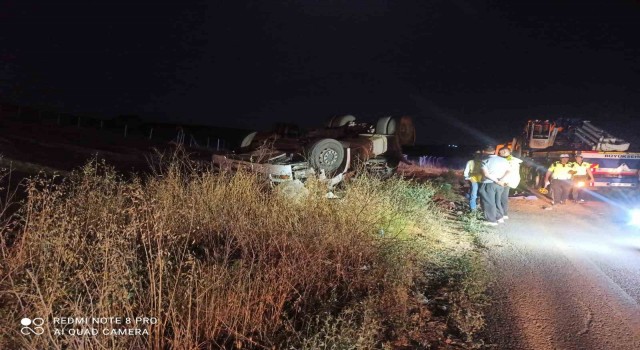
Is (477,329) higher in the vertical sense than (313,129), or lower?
lower

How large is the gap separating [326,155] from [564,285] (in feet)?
19.4

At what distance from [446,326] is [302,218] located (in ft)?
6.62

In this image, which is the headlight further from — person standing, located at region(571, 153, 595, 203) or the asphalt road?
person standing, located at region(571, 153, 595, 203)

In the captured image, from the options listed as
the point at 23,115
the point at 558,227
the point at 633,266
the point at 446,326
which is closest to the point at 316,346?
the point at 446,326

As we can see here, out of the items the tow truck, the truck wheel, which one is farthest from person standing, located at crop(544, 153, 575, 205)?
the truck wheel

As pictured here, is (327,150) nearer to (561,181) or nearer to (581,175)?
(561,181)

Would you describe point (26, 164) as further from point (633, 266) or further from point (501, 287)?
point (633, 266)

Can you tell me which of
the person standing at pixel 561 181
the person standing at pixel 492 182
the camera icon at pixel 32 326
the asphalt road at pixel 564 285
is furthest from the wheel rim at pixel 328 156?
the camera icon at pixel 32 326

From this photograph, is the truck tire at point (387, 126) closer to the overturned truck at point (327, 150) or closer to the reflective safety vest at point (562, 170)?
the overturned truck at point (327, 150)

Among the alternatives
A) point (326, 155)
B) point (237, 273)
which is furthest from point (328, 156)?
point (237, 273)

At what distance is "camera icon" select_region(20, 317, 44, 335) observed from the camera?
286 centimetres

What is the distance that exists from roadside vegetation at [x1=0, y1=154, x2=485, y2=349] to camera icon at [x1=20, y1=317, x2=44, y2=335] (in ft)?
0.16

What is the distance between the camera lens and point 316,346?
3084 millimetres

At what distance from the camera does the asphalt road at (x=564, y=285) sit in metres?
3.87
